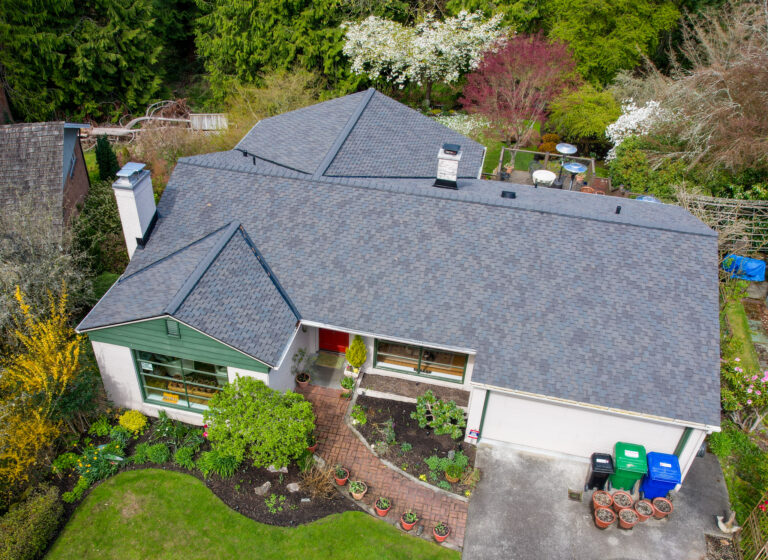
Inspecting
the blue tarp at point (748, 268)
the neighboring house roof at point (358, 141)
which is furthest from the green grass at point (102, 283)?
the blue tarp at point (748, 268)

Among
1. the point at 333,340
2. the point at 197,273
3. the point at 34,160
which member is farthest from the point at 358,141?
the point at 34,160

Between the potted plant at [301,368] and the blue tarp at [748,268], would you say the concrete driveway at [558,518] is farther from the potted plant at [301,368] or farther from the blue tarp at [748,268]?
the blue tarp at [748,268]

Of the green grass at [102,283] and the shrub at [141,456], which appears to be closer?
the shrub at [141,456]

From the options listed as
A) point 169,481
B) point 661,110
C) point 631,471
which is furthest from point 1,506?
point 661,110

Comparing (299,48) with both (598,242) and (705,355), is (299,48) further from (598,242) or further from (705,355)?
(705,355)

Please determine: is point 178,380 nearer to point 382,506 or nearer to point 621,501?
point 382,506

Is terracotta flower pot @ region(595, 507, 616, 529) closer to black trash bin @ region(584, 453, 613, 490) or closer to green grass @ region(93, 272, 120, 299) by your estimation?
black trash bin @ region(584, 453, 613, 490)

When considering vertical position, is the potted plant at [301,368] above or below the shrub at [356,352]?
below
